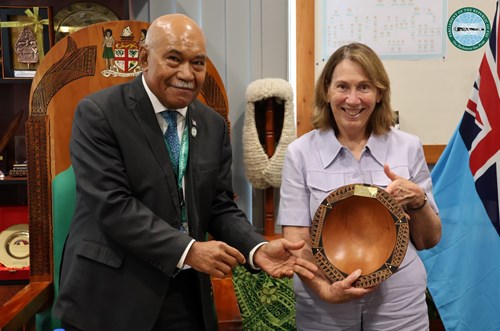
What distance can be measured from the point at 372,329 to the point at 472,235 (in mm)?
716

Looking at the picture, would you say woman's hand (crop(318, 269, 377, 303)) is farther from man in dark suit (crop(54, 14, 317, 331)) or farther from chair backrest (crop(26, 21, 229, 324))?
chair backrest (crop(26, 21, 229, 324))

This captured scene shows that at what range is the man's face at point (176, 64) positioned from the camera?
4.14 feet

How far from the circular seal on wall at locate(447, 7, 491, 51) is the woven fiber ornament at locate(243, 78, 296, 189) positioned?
881 millimetres

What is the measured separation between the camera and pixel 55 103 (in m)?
1.78

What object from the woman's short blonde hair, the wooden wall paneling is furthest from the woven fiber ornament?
the woman's short blonde hair

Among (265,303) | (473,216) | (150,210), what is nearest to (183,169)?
(150,210)

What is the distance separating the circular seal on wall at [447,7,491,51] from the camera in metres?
2.47

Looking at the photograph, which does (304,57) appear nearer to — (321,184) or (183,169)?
(321,184)

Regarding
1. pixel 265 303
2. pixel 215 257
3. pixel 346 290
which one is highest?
pixel 215 257

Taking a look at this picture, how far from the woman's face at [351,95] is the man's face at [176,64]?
1.31 ft

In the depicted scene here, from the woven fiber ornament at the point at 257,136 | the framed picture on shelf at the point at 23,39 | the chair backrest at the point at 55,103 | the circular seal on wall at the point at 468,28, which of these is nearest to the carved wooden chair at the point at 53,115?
the chair backrest at the point at 55,103

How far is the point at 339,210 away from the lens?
141 centimetres

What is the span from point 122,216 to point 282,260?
17.3 inches

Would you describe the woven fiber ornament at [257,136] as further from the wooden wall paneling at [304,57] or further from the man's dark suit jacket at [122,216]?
the man's dark suit jacket at [122,216]
